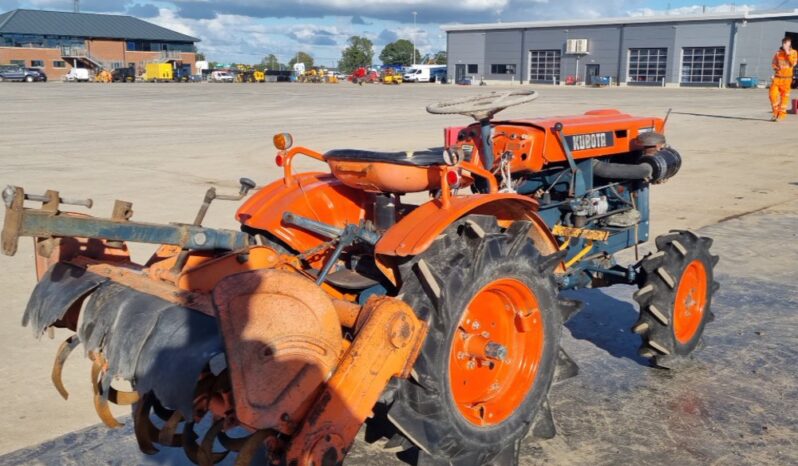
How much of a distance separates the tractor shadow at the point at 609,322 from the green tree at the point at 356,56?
3904 inches

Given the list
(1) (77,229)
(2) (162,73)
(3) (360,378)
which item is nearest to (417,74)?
(2) (162,73)

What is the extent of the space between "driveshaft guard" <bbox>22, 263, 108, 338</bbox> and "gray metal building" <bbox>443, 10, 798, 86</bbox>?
5598cm

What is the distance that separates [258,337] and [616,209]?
308cm

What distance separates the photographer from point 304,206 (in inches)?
138

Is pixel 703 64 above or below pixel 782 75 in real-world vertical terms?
above

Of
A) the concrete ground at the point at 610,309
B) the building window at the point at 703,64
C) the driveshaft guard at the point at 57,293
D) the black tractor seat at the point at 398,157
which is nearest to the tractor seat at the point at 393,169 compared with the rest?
the black tractor seat at the point at 398,157

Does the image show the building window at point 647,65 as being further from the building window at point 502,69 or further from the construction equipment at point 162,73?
the construction equipment at point 162,73

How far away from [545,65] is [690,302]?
200 ft

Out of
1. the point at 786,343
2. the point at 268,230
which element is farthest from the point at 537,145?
the point at 786,343

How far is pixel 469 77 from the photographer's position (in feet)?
220

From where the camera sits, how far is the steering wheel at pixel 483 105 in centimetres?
363

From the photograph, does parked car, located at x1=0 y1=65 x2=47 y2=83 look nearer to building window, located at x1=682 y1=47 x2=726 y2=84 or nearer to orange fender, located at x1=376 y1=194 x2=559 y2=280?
building window, located at x1=682 y1=47 x2=726 y2=84

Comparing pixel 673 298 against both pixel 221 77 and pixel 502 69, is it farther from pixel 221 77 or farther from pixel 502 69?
pixel 221 77

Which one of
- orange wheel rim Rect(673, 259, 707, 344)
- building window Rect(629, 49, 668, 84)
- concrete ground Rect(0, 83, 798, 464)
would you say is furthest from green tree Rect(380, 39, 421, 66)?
orange wheel rim Rect(673, 259, 707, 344)
